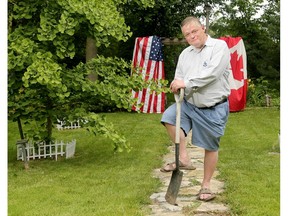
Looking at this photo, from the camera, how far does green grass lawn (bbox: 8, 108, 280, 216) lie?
3.52m

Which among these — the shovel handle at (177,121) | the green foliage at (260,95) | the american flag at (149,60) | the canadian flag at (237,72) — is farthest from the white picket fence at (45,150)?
the green foliage at (260,95)

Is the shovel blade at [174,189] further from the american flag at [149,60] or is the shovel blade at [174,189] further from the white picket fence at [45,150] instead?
the american flag at [149,60]

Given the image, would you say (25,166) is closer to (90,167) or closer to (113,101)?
(90,167)

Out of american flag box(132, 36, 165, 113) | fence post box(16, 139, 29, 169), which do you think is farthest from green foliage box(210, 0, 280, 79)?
fence post box(16, 139, 29, 169)

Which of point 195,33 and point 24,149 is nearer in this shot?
point 195,33

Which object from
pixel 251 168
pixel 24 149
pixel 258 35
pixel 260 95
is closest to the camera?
pixel 251 168

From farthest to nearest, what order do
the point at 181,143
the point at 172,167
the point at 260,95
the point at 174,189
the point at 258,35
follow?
the point at 258,35
the point at 260,95
the point at 172,167
the point at 181,143
the point at 174,189

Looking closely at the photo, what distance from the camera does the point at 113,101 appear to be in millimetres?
5277

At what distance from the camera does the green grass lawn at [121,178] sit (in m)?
3.52

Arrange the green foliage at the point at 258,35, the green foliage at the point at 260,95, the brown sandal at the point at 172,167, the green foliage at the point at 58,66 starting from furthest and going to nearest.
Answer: the green foliage at the point at 258,35 → the green foliage at the point at 260,95 → the green foliage at the point at 58,66 → the brown sandal at the point at 172,167

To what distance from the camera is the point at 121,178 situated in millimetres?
4465

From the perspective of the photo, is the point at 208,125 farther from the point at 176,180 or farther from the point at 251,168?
the point at 251,168

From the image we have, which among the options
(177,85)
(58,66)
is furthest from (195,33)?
(58,66)

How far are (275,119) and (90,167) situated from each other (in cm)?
558
